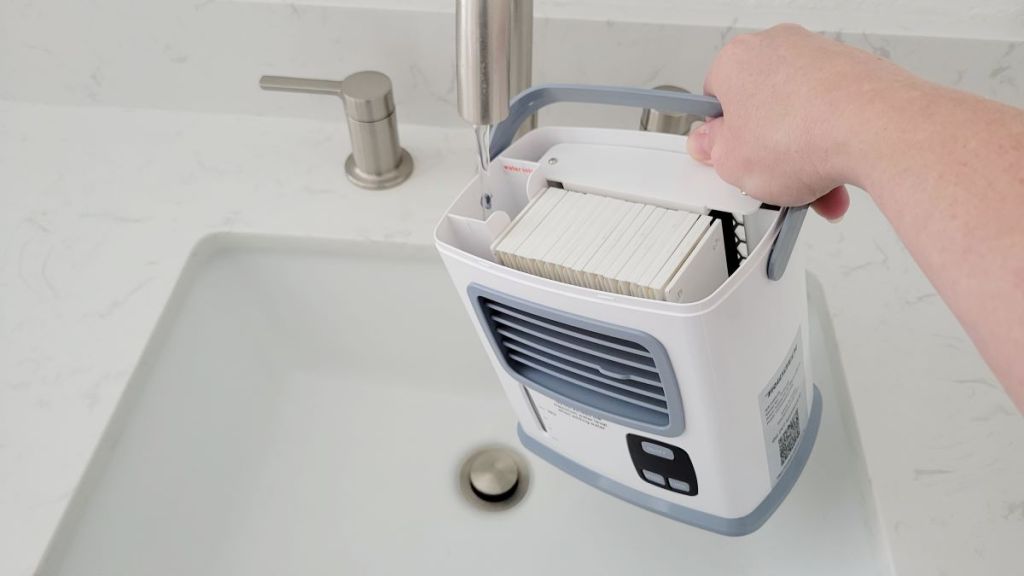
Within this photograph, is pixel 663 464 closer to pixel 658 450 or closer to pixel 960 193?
pixel 658 450

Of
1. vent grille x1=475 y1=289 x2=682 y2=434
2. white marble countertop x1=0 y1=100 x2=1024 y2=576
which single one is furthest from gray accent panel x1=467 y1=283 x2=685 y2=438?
white marble countertop x1=0 y1=100 x2=1024 y2=576

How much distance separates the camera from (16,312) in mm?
667

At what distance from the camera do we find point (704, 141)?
1.49 feet

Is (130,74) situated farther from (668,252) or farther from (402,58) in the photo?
A: (668,252)

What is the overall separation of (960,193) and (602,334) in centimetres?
19

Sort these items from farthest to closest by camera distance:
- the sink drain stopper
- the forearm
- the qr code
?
the sink drain stopper → the qr code → the forearm

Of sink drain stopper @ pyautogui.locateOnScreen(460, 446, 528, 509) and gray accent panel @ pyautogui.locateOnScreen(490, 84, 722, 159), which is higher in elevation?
gray accent panel @ pyautogui.locateOnScreen(490, 84, 722, 159)

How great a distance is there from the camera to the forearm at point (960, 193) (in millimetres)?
296

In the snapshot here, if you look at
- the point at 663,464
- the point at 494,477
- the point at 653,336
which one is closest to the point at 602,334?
the point at 653,336

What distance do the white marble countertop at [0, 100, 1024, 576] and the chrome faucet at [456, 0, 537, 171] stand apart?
27 centimetres

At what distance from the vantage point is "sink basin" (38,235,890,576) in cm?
61

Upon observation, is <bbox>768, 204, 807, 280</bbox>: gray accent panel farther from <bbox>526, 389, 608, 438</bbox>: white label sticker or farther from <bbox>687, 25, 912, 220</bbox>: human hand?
<bbox>526, 389, 608, 438</bbox>: white label sticker

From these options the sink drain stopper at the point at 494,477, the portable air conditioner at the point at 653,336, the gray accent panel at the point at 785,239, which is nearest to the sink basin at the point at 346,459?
the sink drain stopper at the point at 494,477

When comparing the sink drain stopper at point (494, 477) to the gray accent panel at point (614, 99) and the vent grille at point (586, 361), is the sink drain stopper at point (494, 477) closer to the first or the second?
the vent grille at point (586, 361)
